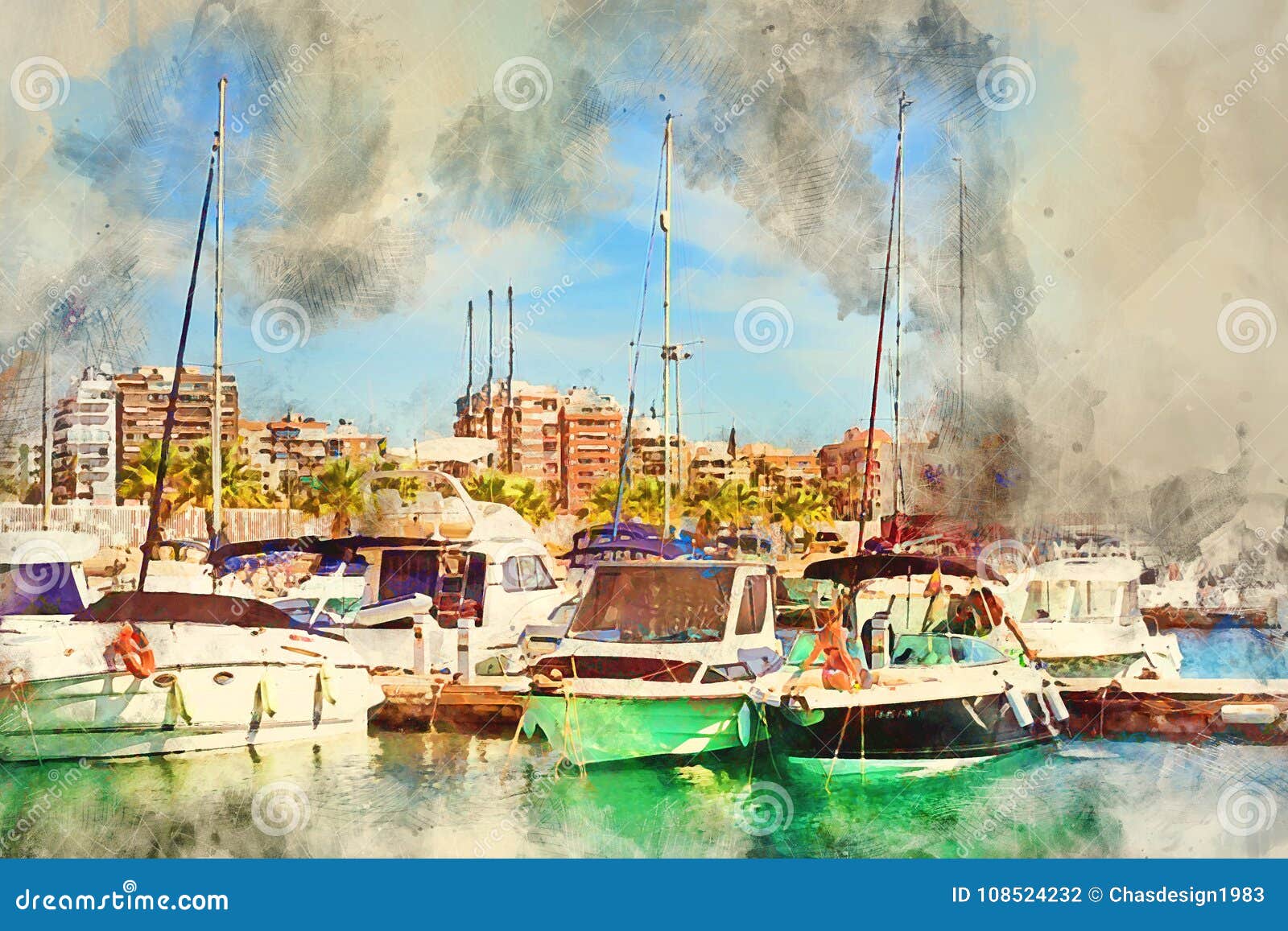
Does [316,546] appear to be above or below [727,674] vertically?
above

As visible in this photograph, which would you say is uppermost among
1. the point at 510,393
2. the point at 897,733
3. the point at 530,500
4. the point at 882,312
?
the point at 882,312

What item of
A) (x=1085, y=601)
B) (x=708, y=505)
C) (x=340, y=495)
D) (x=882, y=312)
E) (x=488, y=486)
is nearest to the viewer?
(x=882, y=312)

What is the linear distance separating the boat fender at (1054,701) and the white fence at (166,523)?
9.37 m

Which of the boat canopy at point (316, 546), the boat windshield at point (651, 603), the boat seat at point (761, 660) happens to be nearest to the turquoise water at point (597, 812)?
the boat seat at point (761, 660)

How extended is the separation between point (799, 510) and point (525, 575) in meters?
17.6

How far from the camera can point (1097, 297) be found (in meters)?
11.0

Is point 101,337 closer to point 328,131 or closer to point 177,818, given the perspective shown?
point 328,131

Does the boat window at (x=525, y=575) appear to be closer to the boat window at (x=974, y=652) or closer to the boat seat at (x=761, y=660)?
the boat seat at (x=761, y=660)

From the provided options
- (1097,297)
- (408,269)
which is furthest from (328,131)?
(1097,297)

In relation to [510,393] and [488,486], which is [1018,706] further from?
[488,486]

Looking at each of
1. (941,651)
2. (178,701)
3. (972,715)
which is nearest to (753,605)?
(941,651)

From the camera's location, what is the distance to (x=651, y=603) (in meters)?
9.49

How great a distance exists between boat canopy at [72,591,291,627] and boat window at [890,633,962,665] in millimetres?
4765

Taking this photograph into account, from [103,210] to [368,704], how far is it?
477 centimetres
